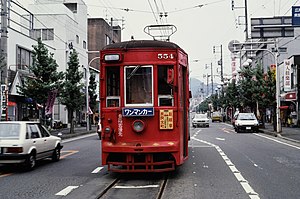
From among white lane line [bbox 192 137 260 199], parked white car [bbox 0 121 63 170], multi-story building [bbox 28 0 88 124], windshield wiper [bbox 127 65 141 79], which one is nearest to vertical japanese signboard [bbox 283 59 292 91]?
multi-story building [bbox 28 0 88 124]

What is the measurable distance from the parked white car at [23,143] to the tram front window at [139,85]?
371 cm

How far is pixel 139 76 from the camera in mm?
10703

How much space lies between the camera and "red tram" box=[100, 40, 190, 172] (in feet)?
34.4

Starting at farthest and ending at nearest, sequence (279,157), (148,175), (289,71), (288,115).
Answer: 1. (288,115)
2. (289,71)
3. (279,157)
4. (148,175)

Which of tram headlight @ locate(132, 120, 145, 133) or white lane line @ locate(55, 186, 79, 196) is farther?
tram headlight @ locate(132, 120, 145, 133)

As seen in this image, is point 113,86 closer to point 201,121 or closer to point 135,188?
point 135,188

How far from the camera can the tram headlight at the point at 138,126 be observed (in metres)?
10.5

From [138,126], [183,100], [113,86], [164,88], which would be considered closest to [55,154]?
[113,86]

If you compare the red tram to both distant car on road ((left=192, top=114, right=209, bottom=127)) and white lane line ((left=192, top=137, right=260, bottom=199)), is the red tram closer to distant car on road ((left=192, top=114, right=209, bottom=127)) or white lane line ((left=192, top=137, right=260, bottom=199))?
white lane line ((left=192, top=137, right=260, bottom=199))

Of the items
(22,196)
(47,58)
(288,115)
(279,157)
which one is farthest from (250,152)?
(288,115)

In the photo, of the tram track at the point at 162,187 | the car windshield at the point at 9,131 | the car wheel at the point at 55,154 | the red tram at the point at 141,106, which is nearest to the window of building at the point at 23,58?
the car wheel at the point at 55,154

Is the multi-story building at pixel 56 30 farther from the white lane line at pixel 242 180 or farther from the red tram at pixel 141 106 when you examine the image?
the red tram at pixel 141 106

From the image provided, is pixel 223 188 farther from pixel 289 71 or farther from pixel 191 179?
pixel 289 71

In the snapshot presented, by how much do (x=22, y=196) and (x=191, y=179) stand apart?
165 inches
